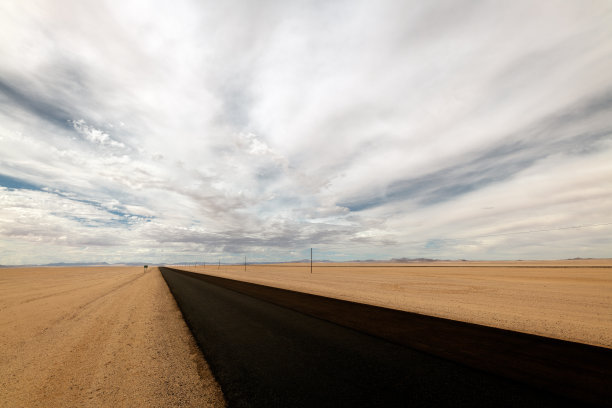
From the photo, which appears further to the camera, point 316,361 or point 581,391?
point 316,361

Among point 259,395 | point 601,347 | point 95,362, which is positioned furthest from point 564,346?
point 95,362

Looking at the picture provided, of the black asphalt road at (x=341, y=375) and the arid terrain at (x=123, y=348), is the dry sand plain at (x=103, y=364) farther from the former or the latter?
the black asphalt road at (x=341, y=375)

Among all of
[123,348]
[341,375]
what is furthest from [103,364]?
[341,375]

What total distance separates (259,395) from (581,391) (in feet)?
18.9

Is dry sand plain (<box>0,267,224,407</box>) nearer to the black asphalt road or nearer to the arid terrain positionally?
the arid terrain

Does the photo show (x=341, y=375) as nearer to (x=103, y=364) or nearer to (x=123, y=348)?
(x=103, y=364)

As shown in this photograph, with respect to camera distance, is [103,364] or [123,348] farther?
[123,348]

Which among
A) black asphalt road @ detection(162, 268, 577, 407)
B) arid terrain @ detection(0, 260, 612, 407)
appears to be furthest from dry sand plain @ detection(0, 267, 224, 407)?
black asphalt road @ detection(162, 268, 577, 407)

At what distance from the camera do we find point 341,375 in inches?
210

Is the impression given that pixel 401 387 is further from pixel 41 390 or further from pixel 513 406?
pixel 41 390

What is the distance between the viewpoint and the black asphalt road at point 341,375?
14.2ft

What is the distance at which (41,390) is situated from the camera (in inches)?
203

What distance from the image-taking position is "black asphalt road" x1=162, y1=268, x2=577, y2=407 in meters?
4.33

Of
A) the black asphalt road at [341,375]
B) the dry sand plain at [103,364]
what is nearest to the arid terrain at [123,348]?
the dry sand plain at [103,364]
